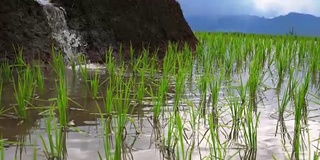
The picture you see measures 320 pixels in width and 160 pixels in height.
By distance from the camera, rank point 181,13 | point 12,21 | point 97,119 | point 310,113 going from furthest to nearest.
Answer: point 181,13, point 12,21, point 310,113, point 97,119

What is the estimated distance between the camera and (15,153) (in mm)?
1849

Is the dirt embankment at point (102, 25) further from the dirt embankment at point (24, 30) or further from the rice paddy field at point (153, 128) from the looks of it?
the rice paddy field at point (153, 128)

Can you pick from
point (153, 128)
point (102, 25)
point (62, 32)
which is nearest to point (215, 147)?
point (153, 128)

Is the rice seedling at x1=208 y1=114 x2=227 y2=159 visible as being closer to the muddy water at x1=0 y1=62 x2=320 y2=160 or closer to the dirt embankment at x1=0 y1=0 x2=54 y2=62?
the muddy water at x1=0 y1=62 x2=320 y2=160

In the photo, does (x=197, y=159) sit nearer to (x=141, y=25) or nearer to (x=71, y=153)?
(x=71, y=153)

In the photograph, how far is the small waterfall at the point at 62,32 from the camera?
494 centimetres

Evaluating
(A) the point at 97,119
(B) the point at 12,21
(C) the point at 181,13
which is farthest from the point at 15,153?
(C) the point at 181,13

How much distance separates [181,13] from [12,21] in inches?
129

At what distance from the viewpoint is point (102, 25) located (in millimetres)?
5691

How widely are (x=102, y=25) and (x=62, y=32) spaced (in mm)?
711

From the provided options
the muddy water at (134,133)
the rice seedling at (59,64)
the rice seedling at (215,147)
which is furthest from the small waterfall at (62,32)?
the rice seedling at (215,147)

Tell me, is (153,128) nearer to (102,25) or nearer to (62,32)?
(62,32)

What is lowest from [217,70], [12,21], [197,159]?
[197,159]

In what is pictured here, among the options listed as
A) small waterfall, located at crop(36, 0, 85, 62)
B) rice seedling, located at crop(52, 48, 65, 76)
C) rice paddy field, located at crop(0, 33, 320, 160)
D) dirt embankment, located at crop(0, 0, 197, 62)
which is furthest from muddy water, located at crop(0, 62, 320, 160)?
small waterfall, located at crop(36, 0, 85, 62)
